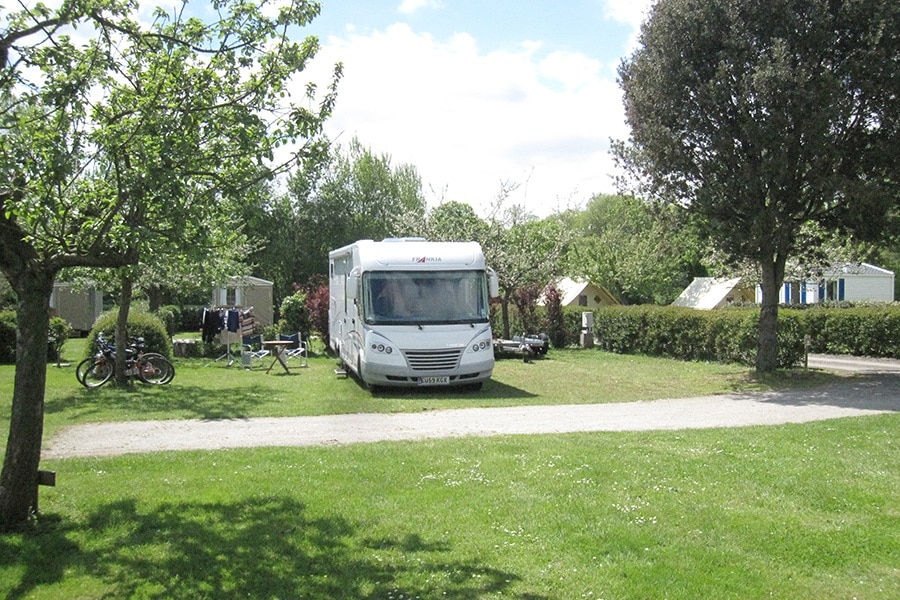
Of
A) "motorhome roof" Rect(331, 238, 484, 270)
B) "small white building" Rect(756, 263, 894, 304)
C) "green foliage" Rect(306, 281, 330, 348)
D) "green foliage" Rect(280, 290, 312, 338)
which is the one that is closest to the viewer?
"motorhome roof" Rect(331, 238, 484, 270)

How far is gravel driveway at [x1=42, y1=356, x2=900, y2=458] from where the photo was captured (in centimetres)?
1012

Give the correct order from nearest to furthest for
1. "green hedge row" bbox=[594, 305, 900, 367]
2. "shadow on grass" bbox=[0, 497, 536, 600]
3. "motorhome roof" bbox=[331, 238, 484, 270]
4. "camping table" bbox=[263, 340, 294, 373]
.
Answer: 1. "shadow on grass" bbox=[0, 497, 536, 600]
2. "motorhome roof" bbox=[331, 238, 484, 270]
3. "camping table" bbox=[263, 340, 294, 373]
4. "green hedge row" bbox=[594, 305, 900, 367]

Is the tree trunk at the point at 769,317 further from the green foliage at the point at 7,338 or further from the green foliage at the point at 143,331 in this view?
the green foliage at the point at 7,338

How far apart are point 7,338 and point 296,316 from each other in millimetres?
8931

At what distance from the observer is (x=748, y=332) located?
21.7m

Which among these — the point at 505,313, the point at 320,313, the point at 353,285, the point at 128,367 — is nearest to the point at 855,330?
the point at 505,313

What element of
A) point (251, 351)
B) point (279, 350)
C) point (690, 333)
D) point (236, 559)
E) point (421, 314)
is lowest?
point (236, 559)

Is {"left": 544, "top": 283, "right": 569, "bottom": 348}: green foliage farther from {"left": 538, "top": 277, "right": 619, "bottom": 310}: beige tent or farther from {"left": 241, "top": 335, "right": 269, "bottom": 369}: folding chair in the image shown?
{"left": 538, "top": 277, "right": 619, "bottom": 310}: beige tent

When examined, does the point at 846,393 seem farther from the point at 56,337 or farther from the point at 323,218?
the point at 323,218

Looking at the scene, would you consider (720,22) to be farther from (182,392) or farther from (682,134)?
(182,392)

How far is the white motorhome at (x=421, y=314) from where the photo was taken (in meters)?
15.4

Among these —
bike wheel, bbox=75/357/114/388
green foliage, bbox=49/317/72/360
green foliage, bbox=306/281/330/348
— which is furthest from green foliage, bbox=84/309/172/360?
green foliage, bbox=306/281/330/348

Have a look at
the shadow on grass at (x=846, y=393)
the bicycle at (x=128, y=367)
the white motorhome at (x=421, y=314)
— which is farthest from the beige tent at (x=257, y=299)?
the shadow on grass at (x=846, y=393)

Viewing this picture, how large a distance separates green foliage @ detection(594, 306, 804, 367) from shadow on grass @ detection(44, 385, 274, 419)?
1266 cm
